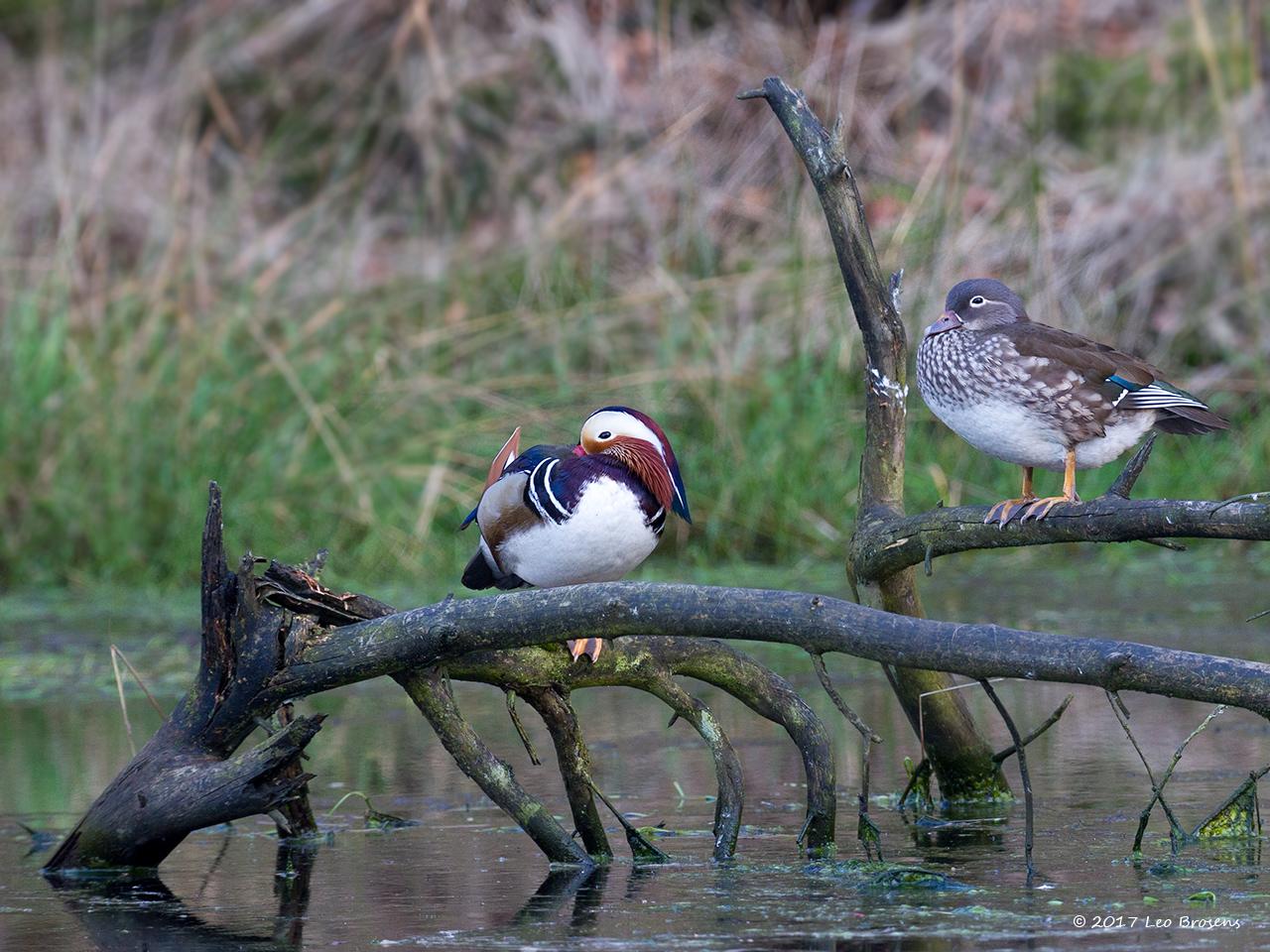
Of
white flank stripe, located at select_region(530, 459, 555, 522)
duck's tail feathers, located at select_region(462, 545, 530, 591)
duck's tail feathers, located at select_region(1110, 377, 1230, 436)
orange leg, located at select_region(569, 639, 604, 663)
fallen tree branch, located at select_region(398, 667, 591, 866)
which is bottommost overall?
fallen tree branch, located at select_region(398, 667, 591, 866)

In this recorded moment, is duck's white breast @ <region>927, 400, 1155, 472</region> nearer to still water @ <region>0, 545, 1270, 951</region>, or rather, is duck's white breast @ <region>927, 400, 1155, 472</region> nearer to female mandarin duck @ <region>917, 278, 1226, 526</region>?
female mandarin duck @ <region>917, 278, 1226, 526</region>

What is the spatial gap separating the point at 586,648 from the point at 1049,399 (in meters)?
1.15

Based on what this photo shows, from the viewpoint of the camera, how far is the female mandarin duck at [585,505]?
3865 millimetres

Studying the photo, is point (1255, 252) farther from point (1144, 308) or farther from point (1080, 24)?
point (1080, 24)

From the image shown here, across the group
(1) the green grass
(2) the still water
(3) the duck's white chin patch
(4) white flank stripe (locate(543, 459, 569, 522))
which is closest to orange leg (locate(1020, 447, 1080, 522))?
(2) the still water

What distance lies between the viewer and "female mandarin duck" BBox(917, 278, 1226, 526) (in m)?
4.14

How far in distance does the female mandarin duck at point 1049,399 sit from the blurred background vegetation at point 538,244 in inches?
139

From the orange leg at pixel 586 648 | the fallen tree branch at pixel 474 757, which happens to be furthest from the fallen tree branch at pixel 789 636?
the orange leg at pixel 586 648

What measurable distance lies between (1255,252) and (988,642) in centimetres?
683

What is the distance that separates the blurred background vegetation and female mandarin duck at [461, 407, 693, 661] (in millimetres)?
3540

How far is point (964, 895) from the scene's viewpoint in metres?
3.40

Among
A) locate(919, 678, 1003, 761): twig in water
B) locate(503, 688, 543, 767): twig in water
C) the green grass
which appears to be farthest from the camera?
the green grass

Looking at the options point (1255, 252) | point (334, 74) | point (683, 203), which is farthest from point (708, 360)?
point (334, 74)

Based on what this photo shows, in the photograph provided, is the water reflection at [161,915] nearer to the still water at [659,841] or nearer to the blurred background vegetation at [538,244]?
the still water at [659,841]
